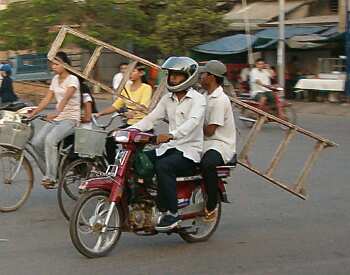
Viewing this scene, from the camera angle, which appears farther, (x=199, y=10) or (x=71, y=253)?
(x=199, y=10)

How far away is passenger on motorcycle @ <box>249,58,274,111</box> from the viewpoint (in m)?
18.8

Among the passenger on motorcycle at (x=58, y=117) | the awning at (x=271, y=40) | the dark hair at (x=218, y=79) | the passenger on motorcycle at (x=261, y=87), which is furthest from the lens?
the awning at (x=271, y=40)

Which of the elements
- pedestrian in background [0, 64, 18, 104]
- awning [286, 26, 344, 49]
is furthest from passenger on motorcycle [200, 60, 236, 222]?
awning [286, 26, 344, 49]

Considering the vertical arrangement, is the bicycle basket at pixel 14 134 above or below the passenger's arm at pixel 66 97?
below

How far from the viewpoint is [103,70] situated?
3556 cm

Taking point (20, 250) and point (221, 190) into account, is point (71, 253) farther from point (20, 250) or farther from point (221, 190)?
point (221, 190)

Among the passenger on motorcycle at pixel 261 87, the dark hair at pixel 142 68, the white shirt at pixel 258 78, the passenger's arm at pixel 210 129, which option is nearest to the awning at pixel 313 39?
the passenger on motorcycle at pixel 261 87

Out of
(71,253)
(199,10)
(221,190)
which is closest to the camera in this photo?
(71,253)

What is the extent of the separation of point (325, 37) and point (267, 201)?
59.5ft

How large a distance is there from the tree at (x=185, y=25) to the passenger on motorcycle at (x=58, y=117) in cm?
2088

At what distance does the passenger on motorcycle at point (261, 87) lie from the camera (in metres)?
18.8

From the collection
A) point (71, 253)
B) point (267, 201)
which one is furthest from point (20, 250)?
point (267, 201)

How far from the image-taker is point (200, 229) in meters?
7.27

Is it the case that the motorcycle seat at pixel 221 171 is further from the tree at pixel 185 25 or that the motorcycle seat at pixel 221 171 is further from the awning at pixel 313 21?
the tree at pixel 185 25
